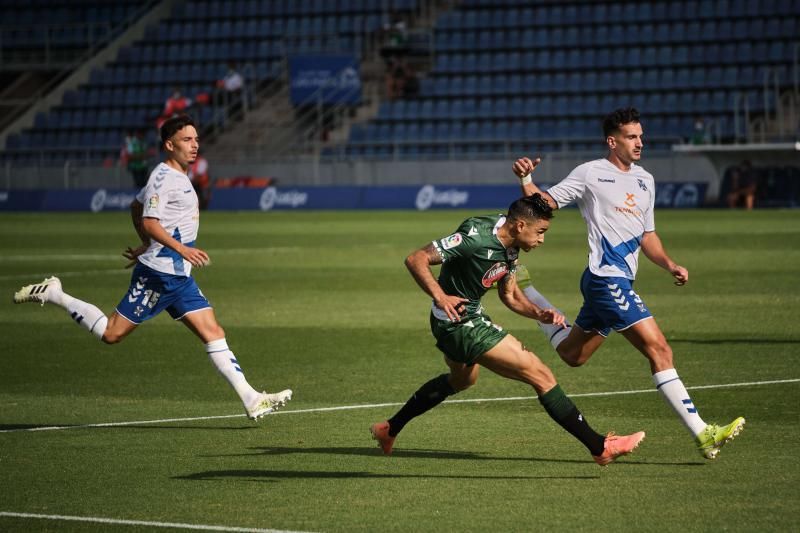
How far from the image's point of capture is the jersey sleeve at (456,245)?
8.02 metres

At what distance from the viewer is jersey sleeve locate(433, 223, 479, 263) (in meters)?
8.02

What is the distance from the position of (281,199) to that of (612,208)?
124 feet

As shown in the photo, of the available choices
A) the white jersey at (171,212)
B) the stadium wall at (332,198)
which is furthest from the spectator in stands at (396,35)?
the white jersey at (171,212)


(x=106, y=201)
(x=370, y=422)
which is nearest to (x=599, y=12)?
(x=106, y=201)

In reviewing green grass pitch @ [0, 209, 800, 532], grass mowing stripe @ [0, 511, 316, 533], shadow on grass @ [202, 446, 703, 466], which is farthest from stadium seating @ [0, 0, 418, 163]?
grass mowing stripe @ [0, 511, 316, 533]

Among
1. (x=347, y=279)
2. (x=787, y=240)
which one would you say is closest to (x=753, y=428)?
(x=347, y=279)

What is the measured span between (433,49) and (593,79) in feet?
21.8

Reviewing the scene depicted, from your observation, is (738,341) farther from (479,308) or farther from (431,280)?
(431,280)

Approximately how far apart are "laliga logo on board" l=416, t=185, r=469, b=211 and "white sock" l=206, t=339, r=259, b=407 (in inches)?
1339

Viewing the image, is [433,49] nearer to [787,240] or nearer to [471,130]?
[471,130]

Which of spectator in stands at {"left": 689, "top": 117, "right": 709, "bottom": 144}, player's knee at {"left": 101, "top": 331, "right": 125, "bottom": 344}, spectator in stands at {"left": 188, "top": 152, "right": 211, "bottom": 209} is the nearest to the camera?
player's knee at {"left": 101, "top": 331, "right": 125, "bottom": 344}

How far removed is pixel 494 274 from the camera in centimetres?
824

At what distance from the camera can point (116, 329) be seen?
1017 centimetres

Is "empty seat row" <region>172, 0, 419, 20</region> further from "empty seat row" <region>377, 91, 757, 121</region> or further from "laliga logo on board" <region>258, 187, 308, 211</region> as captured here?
"laliga logo on board" <region>258, 187, 308, 211</region>
